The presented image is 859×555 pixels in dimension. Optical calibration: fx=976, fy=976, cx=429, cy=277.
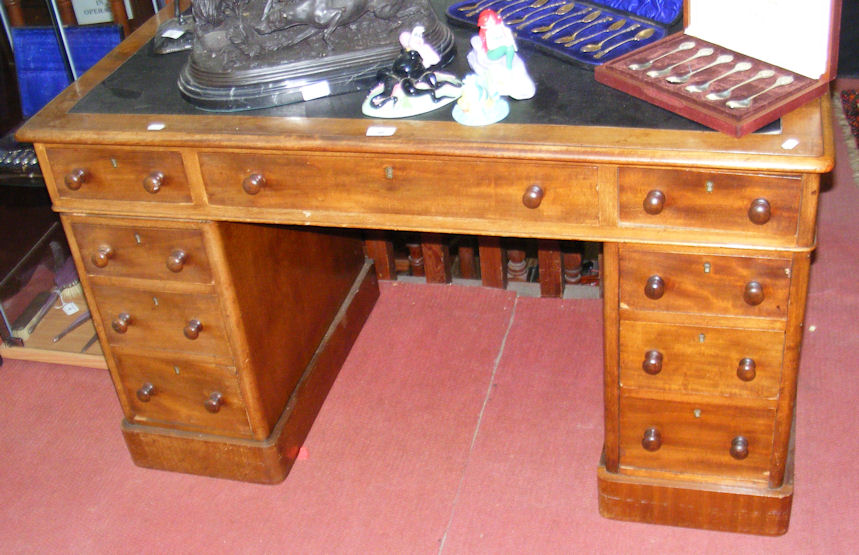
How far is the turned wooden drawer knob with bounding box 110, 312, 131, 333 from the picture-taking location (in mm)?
2146

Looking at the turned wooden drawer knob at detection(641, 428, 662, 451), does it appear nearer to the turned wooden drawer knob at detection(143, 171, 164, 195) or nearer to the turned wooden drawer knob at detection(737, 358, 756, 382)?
the turned wooden drawer knob at detection(737, 358, 756, 382)

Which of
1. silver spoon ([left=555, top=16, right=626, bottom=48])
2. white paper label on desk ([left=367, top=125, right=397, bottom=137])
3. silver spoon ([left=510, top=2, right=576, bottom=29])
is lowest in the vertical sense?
white paper label on desk ([left=367, top=125, right=397, bottom=137])

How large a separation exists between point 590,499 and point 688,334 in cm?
53

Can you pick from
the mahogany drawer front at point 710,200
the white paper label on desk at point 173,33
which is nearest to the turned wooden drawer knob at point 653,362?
the mahogany drawer front at point 710,200

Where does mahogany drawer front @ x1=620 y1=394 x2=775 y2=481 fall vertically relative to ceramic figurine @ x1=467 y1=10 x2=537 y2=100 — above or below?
below

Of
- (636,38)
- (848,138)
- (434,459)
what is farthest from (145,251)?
(848,138)

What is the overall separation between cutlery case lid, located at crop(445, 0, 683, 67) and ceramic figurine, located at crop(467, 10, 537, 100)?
0.65 feet

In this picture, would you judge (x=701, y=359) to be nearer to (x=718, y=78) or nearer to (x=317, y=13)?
(x=718, y=78)

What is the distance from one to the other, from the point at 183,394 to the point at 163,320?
0.21 m

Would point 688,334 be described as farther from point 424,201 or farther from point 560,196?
point 424,201

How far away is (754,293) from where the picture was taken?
1705mm

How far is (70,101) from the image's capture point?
2.01 meters

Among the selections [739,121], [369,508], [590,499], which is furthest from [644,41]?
[369,508]

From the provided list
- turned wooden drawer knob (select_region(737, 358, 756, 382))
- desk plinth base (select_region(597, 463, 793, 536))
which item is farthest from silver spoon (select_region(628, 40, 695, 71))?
desk plinth base (select_region(597, 463, 793, 536))
